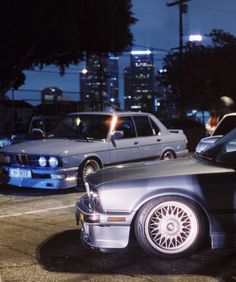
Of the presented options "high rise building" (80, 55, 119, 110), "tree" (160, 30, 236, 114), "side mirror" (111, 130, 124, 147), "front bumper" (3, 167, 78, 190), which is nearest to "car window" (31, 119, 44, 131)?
"side mirror" (111, 130, 124, 147)

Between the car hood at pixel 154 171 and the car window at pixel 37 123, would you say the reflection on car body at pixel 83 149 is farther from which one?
the car hood at pixel 154 171

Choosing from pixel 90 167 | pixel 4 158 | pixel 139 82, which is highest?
pixel 139 82

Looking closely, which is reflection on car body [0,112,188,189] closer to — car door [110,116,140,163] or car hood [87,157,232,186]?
car door [110,116,140,163]

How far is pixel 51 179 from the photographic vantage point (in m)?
10.1

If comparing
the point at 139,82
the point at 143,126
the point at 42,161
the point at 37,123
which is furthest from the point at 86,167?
the point at 139,82

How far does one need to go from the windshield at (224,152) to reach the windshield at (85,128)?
4.69 metres

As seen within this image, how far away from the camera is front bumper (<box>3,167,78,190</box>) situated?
1006 cm

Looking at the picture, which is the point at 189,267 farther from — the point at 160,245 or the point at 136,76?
the point at 136,76

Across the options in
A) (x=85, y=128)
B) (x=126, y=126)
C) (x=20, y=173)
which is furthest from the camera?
(x=126, y=126)

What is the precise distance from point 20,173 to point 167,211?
5.12m

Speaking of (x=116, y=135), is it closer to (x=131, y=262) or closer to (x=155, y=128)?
(x=155, y=128)

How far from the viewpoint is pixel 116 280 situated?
205 inches

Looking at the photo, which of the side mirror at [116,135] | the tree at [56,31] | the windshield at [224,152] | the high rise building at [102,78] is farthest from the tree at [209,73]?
the windshield at [224,152]

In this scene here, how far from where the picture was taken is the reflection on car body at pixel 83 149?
10141 mm
